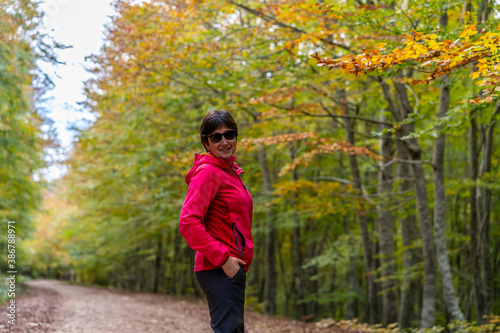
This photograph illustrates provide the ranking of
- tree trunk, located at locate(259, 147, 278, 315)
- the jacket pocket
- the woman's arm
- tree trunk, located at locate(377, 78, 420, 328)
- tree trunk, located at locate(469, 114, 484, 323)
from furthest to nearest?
tree trunk, located at locate(259, 147, 278, 315), tree trunk, located at locate(469, 114, 484, 323), tree trunk, located at locate(377, 78, 420, 328), the jacket pocket, the woman's arm

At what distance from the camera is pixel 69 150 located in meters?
17.0

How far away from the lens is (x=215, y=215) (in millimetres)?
2527

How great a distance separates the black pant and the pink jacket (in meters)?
0.07

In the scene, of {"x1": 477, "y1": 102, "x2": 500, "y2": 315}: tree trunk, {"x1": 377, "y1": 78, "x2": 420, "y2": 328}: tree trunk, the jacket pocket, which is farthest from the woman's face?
{"x1": 477, "y1": 102, "x2": 500, "y2": 315}: tree trunk

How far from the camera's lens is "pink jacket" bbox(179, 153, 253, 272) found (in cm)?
236

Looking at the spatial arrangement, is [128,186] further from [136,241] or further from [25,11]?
[25,11]

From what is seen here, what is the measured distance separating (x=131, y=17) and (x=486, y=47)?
23.3 ft

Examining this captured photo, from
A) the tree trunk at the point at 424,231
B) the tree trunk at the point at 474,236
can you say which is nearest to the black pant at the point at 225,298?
the tree trunk at the point at 424,231

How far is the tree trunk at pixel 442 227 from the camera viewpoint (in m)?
7.13

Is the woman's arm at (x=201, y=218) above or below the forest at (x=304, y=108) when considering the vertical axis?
below

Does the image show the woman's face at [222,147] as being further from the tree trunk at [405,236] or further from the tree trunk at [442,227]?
the tree trunk at [405,236]

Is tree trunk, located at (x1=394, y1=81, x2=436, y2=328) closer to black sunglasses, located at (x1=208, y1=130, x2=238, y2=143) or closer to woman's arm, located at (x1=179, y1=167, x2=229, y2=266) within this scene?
black sunglasses, located at (x1=208, y1=130, x2=238, y2=143)

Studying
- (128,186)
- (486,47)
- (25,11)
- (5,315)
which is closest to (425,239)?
(486,47)

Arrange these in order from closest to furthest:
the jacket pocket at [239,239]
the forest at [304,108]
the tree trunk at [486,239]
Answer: the jacket pocket at [239,239]
the forest at [304,108]
the tree trunk at [486,239]
